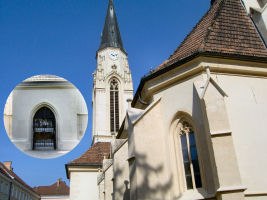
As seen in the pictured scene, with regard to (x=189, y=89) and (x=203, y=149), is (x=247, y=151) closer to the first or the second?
(x=203, y=149)

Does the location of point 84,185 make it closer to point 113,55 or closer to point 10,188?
point 10,188

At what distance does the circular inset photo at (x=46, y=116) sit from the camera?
544 centimetres

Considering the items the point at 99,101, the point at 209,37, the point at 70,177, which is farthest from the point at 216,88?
the point at 99,101

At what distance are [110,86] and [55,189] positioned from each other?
26.6 metres

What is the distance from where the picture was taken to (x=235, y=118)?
9250 mm

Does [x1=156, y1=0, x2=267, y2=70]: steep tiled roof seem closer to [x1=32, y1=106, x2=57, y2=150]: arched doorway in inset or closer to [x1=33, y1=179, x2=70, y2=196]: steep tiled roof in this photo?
[x1=32, y1=106, x2=57, y2=150]: arched doorway in inset

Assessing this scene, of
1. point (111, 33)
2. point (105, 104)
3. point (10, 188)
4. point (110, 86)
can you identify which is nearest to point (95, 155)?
point (105, 104)

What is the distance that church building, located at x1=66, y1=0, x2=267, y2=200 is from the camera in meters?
8.28

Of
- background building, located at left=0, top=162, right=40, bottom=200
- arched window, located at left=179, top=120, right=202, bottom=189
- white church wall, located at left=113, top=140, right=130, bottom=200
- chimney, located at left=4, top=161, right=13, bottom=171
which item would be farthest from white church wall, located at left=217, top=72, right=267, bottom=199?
chimney, located at left=4, top=161, right=13, bottom=171

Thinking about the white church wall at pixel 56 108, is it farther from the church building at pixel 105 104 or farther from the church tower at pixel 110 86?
the church tower at pixel 110 86

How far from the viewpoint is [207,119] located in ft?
27.7

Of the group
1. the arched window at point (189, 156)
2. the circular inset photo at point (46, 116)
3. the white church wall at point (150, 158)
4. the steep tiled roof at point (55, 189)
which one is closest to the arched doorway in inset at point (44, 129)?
the circular inset photo at point (46, 116)

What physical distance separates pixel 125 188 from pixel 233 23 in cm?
799

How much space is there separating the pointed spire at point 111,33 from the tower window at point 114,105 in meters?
6.37
